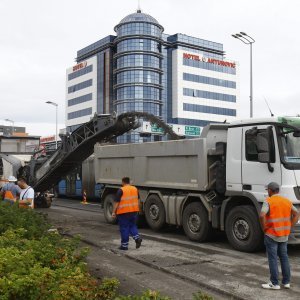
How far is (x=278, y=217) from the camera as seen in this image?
6.36m

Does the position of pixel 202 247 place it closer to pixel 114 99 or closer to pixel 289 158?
pixel 289 158

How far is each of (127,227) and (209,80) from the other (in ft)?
302

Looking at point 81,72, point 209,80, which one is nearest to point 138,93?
point 209,80

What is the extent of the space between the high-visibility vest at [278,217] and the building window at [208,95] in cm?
8896

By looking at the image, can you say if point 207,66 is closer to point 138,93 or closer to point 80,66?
point 138,93

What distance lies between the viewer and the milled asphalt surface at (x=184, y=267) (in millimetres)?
6137

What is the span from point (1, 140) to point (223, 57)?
305 feet

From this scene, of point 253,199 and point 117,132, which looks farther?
point 117,132

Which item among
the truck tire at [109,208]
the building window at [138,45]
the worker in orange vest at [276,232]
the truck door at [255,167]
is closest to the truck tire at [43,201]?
the truck tire at [109,208]

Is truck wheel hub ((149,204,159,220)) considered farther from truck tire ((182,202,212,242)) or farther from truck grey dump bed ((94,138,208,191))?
truck tire ((182,202,212,242))

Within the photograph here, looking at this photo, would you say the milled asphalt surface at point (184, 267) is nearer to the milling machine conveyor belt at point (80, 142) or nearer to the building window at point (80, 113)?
the milling machine conveyor belt at point (80, 142)

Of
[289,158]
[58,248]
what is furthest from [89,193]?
[58,248]

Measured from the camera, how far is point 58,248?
5691mm

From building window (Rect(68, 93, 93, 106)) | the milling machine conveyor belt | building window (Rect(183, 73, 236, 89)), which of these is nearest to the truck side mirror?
the milling machine conveyor belt
